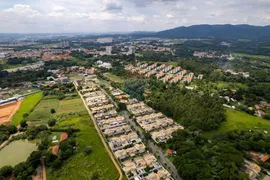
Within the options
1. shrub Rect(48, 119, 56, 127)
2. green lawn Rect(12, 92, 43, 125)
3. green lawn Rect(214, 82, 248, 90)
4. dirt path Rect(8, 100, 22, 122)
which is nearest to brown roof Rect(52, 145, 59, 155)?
shrub Rect(48, 119, 56, 127)

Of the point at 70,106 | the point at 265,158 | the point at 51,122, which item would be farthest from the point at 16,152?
the point at 265,158

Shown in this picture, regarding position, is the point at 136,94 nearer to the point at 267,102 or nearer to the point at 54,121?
the point at 54,121

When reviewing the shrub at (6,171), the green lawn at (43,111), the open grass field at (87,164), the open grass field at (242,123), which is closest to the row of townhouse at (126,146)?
the open grass field at (87,164)

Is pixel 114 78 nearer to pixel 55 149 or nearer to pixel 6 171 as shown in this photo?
pixel 55 149

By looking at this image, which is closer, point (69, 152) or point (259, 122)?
point (69, 152)

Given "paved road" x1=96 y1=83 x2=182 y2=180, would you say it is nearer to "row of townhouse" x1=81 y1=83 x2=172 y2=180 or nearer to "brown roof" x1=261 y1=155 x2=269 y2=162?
"row of townhouse" x1=81 y1=83 x2=172 y2=180

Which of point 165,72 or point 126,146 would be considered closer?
point 126,146

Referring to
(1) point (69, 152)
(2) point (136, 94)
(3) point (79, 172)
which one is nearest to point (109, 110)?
(2) point (136, 94)
